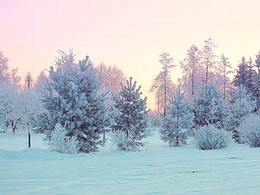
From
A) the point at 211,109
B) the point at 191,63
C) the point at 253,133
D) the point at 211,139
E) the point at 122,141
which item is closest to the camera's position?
the point at 211,139

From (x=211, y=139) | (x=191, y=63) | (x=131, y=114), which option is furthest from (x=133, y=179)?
(x=191, y=63)

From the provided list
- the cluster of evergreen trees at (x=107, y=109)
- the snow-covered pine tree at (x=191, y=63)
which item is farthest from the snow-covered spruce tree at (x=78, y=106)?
the snow-covered pine tree at (x=191, y=63)

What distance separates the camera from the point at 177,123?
30875 millimetres

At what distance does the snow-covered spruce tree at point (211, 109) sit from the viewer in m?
33.8

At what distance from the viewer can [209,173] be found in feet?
30.3

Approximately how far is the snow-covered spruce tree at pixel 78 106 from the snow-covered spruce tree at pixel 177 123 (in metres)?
9.78

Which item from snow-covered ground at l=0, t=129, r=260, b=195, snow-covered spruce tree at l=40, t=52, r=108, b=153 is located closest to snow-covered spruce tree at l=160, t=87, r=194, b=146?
snow-covered spruce tree at l=40, t=52, r=108, b=153

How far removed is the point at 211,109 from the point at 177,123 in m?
4.70

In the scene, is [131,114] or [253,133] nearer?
[253,133]

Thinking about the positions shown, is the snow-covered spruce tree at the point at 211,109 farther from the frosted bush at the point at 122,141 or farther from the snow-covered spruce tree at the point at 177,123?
the frosted bush at the point at 122,141

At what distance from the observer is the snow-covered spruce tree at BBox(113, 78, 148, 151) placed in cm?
2708

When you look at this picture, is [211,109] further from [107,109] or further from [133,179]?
[133,179]

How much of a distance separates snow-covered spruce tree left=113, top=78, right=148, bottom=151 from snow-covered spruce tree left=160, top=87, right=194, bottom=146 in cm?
366

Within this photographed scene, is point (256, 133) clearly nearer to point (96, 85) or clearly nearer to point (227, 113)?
point (96, 85)
